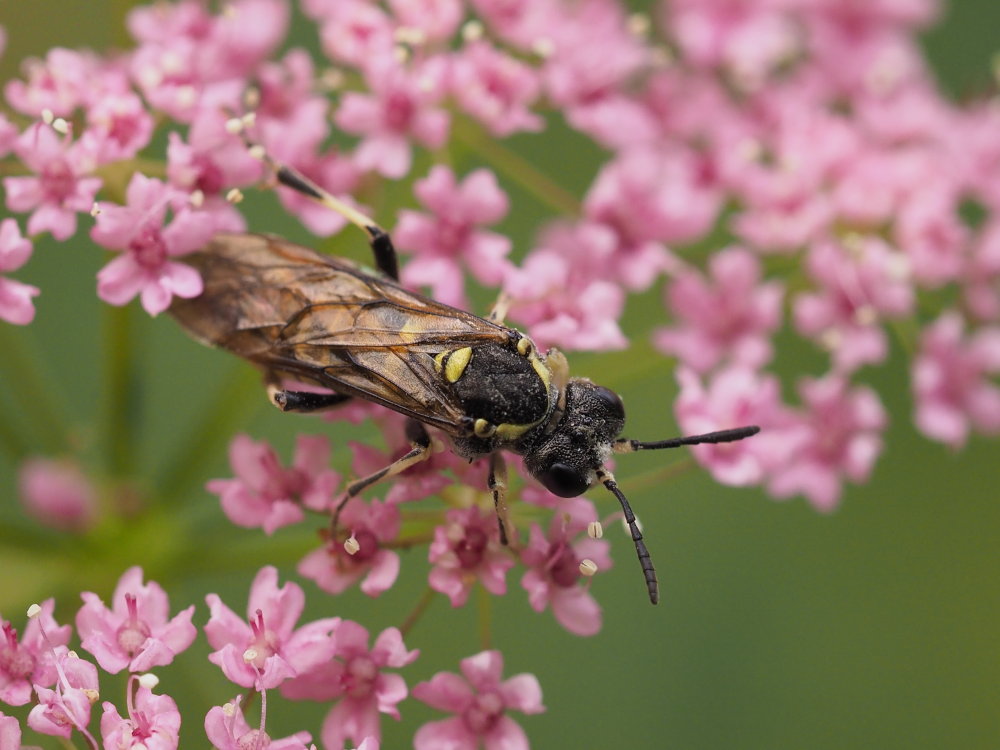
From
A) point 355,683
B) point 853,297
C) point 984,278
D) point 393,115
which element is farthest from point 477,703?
point 984,278

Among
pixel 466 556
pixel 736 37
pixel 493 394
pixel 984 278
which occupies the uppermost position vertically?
pixel 736 37

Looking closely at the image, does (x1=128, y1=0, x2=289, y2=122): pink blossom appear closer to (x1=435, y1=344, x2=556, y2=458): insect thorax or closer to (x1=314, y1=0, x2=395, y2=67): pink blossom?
(x1=314, y1=0, x2=395, y2=67): pink blossom

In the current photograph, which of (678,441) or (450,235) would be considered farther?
(450,235)

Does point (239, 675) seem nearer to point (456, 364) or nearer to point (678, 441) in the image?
point (456, 364)

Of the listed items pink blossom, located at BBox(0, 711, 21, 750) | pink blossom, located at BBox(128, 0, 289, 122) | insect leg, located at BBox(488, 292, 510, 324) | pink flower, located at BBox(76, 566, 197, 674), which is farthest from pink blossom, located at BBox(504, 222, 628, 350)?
pink blossom, located at BBox(0, 711, 21, 750)

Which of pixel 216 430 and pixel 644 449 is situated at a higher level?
pixel 216 430

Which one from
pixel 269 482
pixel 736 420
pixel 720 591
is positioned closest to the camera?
pixel 269 482

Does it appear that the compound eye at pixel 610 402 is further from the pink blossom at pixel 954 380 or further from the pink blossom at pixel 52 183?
the pink blossom at pixel 954 380

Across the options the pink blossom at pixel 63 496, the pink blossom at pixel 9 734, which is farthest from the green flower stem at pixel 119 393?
the pink blossom at pixel 9 734
